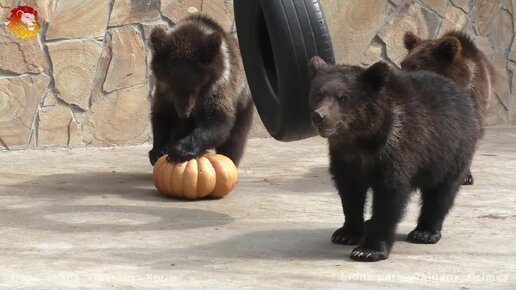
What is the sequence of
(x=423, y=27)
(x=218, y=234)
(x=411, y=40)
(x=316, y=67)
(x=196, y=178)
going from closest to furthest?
1. (x=316, y=67)
2. (x=218, y=234)
3. (x=196, y=178)
4. (x=411, y=40)
5. (x=423, y=27)

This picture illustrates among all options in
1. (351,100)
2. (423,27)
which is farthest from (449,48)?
(423,27)

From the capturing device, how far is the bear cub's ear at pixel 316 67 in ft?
19.3

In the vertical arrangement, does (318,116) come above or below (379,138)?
above

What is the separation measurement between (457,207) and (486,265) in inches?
67.6

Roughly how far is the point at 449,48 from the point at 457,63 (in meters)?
0.17

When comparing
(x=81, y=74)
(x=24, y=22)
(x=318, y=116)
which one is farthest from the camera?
(x=81, y=74)

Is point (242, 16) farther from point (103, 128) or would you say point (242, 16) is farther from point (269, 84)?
point (103, 128)

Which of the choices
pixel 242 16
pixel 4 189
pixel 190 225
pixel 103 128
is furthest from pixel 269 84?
pixel 103 128

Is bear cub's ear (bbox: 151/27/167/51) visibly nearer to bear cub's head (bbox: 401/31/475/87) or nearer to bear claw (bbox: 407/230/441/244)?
bear cub's head (bbox: 401/31/475/87)

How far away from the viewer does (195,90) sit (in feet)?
25.7

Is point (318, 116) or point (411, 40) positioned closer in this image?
point (318, 116)

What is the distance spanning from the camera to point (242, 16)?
301 inches

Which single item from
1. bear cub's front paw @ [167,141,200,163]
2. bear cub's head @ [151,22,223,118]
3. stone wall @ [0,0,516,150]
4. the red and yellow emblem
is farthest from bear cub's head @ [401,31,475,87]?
the red and yellow emblem

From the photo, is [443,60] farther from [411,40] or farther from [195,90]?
[195,90]
